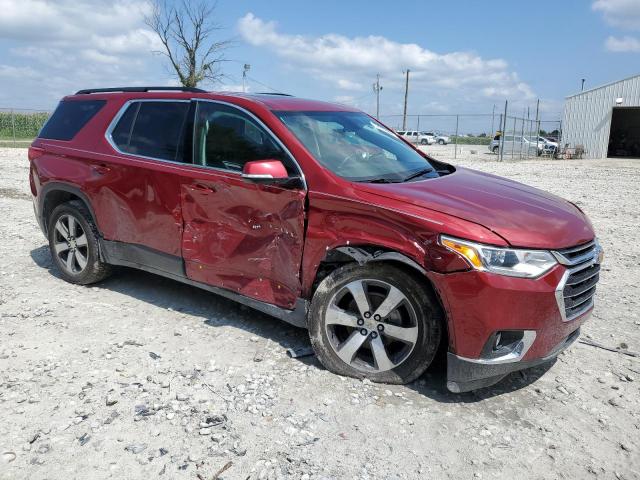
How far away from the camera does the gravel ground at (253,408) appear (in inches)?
104

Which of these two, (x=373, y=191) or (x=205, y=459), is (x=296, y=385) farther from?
(x=373, y=191)

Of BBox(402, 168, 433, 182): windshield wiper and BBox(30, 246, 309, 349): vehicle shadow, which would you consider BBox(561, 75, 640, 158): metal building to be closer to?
BBox(402, 168, 433, 182): windshield wiper

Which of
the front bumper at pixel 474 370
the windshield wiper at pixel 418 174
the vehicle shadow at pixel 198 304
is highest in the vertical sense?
the windshield wiper at pixel 418 174

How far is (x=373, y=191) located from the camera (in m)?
3.22

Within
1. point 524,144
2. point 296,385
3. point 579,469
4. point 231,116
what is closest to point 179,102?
point 231,116

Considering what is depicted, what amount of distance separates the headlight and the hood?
0.07 meters

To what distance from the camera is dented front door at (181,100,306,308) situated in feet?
11.5

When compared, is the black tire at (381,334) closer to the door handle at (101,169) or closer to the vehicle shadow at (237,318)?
the vehicle shadow at (237,318)

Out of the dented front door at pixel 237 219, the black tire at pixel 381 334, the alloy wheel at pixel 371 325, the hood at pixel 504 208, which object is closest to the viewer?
the hood at pixel 504 208

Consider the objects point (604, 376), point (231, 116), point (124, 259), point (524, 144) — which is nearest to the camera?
point (604, 376)

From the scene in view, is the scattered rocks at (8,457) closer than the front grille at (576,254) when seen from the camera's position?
Yes

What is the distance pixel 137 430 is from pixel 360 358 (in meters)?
1.40

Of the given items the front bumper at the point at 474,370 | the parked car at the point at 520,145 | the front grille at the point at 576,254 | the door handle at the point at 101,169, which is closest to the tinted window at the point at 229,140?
the door handle at the point at 101,169

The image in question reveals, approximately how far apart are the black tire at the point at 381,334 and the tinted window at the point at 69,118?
2948 millimetres
